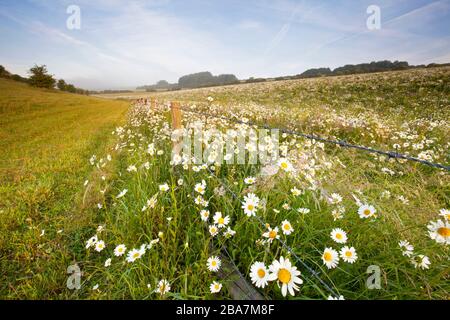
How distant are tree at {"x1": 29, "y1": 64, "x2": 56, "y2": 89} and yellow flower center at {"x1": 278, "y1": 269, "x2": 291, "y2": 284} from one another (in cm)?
7075

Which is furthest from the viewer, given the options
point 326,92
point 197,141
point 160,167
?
point 326,92

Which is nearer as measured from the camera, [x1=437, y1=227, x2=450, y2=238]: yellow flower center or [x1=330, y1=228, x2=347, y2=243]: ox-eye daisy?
[x1=437, y1=227, x2=450, y2=238]: yellow flower center

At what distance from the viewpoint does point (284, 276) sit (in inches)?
56.1

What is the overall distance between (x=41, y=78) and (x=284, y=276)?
235ft

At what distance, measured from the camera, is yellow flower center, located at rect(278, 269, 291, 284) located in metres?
1.41

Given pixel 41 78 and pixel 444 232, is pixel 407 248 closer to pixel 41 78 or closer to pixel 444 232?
pixel 444 232

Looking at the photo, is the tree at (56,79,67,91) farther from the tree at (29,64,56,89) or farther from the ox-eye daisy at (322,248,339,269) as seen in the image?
the ox-eye daisy at (322,248,339,269)

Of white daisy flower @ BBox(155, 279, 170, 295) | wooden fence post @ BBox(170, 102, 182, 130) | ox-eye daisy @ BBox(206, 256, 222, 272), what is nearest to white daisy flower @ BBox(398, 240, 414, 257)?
ox-eye daisy @ BBox(206, 256, 222, 272)

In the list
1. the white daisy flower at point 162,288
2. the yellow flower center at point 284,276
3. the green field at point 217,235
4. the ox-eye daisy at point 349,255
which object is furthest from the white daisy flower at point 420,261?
the white daisy flower at point 162,288

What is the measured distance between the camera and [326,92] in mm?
19156

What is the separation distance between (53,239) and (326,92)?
20.8m

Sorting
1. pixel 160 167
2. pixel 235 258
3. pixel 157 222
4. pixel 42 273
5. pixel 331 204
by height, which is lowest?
pixel 42 273
